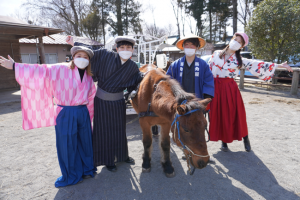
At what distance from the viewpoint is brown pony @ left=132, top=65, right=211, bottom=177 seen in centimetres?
174

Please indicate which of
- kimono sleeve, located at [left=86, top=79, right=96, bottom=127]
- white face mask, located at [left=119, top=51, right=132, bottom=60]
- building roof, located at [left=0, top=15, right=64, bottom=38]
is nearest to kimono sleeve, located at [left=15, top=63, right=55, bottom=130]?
kimono sleeve, located at [left=86, top=79, right=96, bottom=127]

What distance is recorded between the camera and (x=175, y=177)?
8.32ft

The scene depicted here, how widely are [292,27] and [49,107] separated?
414 inches

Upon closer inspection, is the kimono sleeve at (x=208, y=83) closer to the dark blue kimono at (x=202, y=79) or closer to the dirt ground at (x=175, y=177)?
the dark blue kimono at (x=202, y=79)

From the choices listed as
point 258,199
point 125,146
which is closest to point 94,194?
point 125,146

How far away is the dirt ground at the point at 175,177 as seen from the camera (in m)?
2.19

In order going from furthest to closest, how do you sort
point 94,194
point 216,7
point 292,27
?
point 216,7
point 292,27
point 94,194

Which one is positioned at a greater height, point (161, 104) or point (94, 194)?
point (161, 104)

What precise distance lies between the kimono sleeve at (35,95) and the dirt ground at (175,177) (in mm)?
851

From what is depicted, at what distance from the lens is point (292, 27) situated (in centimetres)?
801

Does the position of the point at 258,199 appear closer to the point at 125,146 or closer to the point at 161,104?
the point at 161,104

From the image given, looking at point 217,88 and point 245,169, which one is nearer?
point 245,169

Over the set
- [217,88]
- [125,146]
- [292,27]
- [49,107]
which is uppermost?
[292,27]

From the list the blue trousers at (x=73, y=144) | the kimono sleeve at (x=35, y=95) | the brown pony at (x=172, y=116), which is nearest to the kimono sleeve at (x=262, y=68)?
the brown pony at (x=172, y=116)
